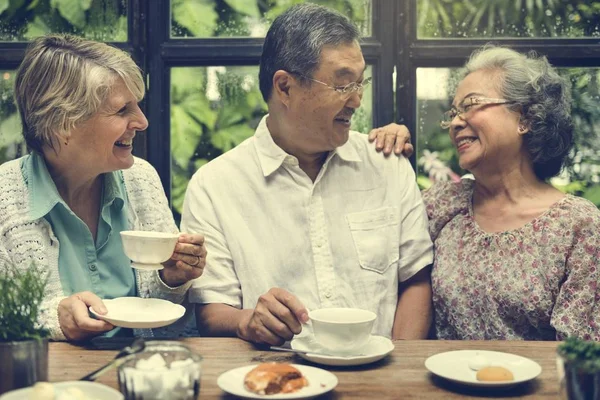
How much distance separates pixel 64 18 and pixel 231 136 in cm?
76

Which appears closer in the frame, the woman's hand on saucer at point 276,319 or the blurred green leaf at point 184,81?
the woman's hand on saucer at point 276,319

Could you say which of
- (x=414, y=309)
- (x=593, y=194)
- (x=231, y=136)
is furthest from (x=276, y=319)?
(x=593, y=194)

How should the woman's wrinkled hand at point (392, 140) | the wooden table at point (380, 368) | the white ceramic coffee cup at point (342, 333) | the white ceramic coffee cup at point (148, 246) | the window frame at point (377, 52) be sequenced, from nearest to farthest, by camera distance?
the wooden table at point (380, 368), the white ceramic coffee cup at point (342, 333), the white ceramic coffee cup at point (148, 246), the woman's wrinkled hand at point (392, 140), the window frame at point (377, 52)

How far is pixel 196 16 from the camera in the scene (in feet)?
9.38

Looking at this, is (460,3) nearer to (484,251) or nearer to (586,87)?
(586,87)

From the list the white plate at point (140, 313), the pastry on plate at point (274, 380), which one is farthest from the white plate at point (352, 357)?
the white plate at point (140, 313)

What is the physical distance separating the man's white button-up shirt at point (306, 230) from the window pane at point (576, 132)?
1.68ft

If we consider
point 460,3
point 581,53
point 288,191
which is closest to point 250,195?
point 288,191

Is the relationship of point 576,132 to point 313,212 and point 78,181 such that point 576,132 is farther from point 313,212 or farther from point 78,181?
point 78,181

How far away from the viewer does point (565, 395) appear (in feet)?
4.23

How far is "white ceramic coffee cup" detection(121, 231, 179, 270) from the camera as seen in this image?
1751 millimetres

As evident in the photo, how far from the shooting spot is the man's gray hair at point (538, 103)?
2381mm

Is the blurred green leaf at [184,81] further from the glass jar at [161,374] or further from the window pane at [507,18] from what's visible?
the glass jar at [161,374]

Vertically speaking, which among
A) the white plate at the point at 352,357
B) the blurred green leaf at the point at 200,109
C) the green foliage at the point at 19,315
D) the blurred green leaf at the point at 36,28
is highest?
the blurred green leaf at the point at 36,28
